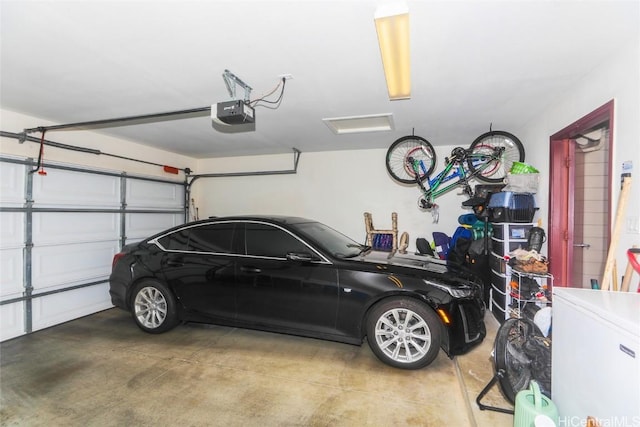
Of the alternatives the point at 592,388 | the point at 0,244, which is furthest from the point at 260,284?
the point at 0,244

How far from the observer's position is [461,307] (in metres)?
2.53

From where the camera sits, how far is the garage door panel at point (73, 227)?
3.58 metres

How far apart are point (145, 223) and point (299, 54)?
14.0ft

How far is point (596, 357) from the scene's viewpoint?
1338mm

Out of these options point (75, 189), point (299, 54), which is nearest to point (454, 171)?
point (299, 54)

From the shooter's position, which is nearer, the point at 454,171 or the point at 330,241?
the point at 330,241

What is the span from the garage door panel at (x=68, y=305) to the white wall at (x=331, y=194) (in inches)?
102

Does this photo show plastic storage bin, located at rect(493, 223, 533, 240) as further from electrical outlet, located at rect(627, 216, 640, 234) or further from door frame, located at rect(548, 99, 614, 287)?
electrical outlet, located at rect(627, 216, 640, 234)

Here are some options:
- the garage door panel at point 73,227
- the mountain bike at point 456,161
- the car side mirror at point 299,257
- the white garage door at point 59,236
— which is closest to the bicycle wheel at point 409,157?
the mountain bike at point 456,161

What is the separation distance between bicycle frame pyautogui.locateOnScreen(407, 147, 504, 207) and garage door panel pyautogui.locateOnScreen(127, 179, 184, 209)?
4510 mm

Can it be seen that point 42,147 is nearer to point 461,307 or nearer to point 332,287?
point 332,287

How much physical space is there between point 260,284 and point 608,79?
3.51 m

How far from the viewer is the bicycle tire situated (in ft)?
6.31

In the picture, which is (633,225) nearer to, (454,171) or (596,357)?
(596,357)
